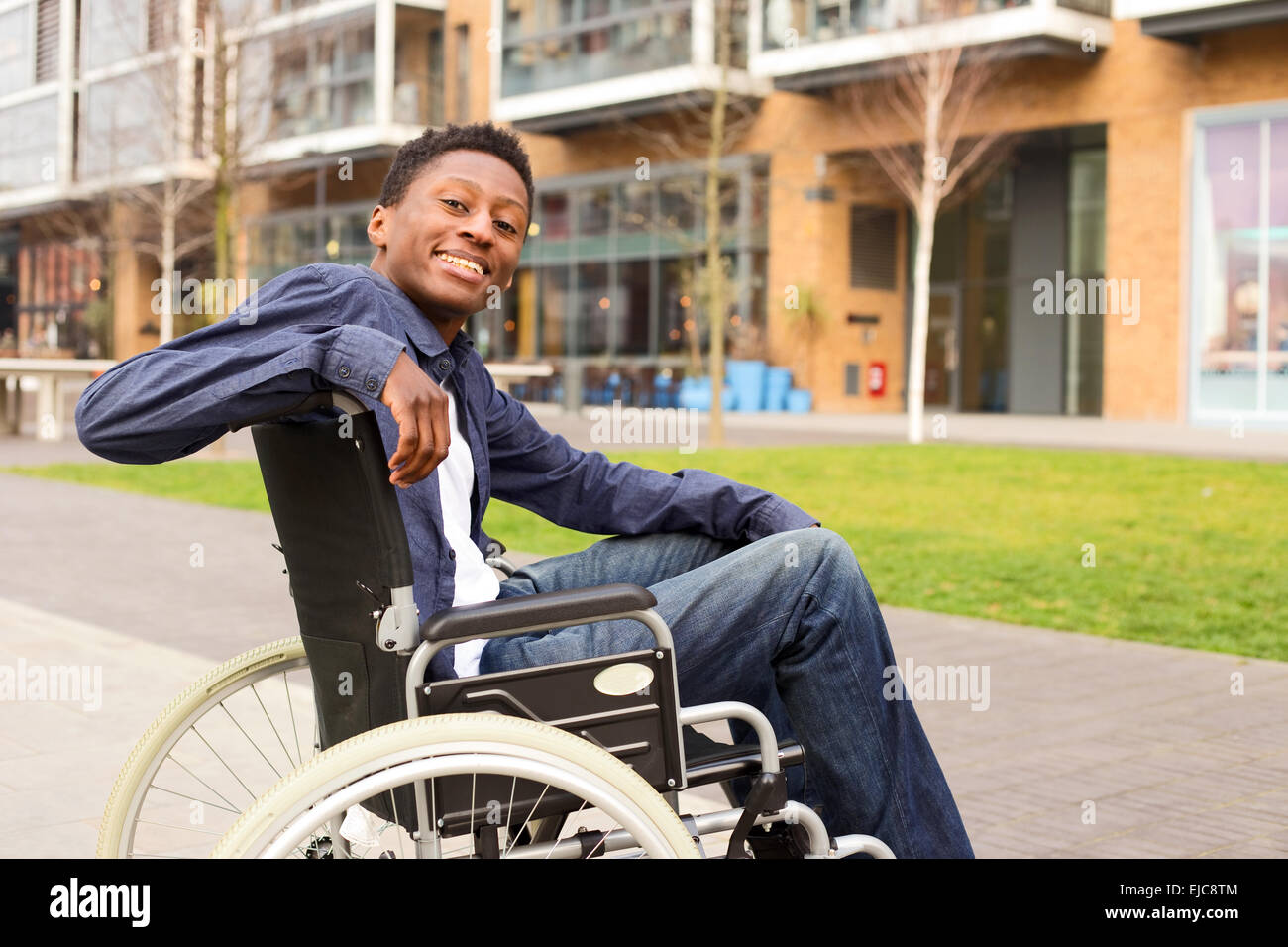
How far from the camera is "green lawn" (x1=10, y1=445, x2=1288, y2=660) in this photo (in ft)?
23.5

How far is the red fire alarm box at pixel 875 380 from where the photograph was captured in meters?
28.8

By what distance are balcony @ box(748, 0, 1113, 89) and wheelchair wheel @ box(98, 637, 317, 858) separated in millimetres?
18473

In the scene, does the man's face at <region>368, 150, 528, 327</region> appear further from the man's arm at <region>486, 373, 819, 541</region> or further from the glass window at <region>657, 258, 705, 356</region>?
the glass window at <region>657, 258, 705, 356</region>

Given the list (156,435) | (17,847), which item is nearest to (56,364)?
(17,847)

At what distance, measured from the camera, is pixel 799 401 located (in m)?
27.6

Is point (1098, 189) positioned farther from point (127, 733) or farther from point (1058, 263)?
point (127, 733)

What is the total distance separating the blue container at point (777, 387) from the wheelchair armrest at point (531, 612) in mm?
25633

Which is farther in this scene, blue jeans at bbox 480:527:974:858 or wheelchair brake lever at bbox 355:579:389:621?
blue jeans at bbox 480:527:974:858

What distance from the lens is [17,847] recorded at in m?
3.53

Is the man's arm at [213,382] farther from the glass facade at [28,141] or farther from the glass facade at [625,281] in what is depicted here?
the glass facade at [28,141]

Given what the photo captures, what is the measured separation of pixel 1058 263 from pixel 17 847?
990 inches

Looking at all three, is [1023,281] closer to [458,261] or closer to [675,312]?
[675,312]

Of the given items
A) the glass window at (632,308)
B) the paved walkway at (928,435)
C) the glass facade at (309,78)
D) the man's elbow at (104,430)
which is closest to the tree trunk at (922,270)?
the paved walkway at (928,435)

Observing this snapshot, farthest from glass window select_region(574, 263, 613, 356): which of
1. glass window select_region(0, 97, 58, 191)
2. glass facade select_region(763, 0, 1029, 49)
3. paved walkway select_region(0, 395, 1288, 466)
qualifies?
glass window select_region(0, 97, 58, 191)
